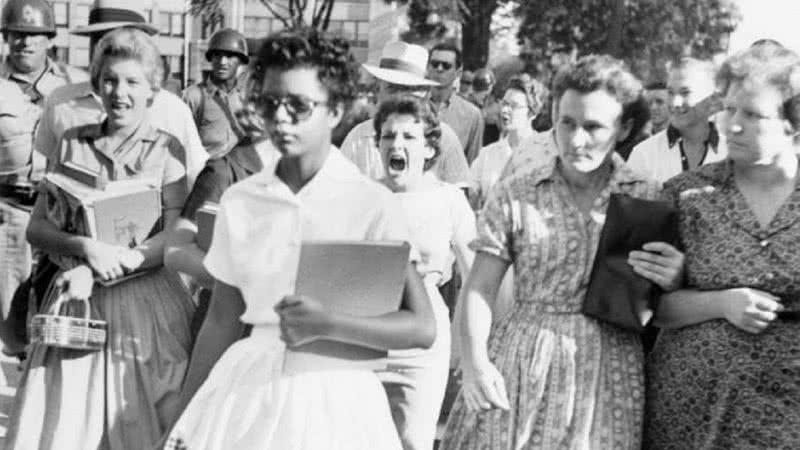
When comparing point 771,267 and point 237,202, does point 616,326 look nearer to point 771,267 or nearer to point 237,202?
point 771,267

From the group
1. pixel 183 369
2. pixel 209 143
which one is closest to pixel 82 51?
pixel 209 143

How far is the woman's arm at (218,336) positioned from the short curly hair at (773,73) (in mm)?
1580

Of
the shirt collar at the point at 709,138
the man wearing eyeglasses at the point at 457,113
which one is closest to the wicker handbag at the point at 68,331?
the shirt collar at the point at 709,138

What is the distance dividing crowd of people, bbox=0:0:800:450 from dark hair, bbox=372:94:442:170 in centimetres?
58

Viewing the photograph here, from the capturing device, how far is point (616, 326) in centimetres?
475

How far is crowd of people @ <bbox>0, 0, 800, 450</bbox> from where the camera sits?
4113 millimetres

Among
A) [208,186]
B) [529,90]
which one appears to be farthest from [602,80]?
[529,90]

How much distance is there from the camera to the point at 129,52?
231 inches

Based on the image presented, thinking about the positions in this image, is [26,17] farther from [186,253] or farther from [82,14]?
[82,14]

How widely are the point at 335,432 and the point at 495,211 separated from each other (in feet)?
3.60

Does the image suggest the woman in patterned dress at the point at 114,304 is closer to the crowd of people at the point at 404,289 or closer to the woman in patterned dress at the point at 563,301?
the crowd of people at the point at 404,289

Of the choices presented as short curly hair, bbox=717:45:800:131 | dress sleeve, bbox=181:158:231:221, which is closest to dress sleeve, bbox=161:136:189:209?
dress sleeve, bbox=181:158:231:221

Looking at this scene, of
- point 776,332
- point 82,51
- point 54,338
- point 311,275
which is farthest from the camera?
point 82,51

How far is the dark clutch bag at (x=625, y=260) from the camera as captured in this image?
4.61 m
